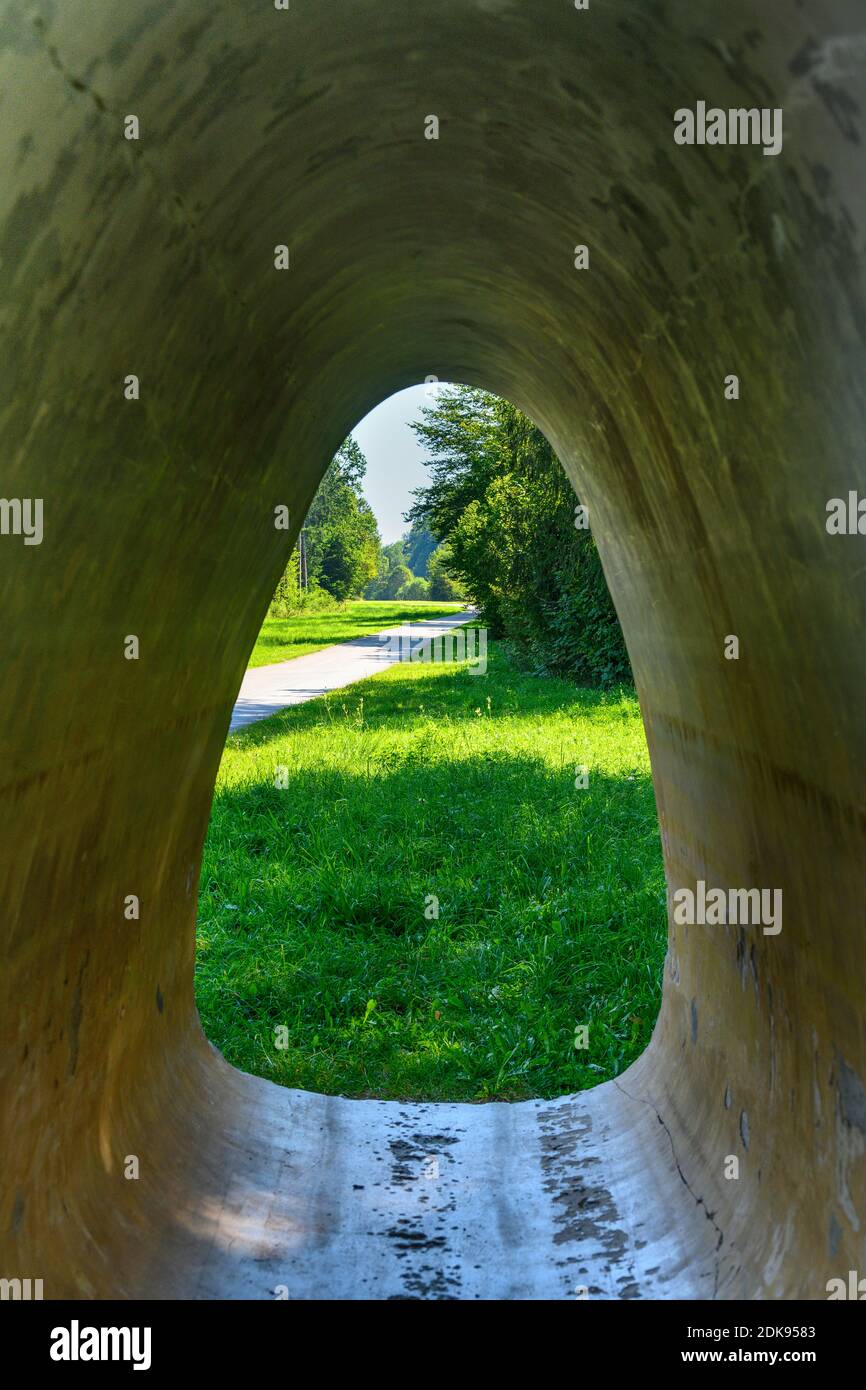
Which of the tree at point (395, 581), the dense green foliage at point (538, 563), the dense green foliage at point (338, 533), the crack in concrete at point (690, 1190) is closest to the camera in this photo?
the crack in concrete at point (690, 1190)

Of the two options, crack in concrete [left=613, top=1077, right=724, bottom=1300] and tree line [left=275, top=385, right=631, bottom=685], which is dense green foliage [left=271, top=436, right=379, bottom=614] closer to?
tree line [left=275, top=385, right=631, bottom=685]

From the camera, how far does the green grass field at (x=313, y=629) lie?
35594 millimetres

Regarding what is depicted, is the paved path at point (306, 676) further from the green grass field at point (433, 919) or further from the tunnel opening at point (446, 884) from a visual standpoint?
the green grass field at point (433, 919)

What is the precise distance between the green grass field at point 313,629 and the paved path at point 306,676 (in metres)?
0.76

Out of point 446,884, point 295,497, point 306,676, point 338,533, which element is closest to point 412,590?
point 338,533

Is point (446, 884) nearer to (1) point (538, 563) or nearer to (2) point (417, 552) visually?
(1) point (538, 563)

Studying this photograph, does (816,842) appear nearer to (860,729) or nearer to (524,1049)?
(860,729)

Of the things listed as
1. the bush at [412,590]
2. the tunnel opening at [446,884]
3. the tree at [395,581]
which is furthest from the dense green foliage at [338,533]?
the tree at [395,581]

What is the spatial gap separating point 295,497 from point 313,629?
42955 millimetres

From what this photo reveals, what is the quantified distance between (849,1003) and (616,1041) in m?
4.00

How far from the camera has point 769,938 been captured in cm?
351

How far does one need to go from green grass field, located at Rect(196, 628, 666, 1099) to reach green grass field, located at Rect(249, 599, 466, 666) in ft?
45.2

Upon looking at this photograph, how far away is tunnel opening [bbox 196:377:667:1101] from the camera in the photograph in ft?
21.7

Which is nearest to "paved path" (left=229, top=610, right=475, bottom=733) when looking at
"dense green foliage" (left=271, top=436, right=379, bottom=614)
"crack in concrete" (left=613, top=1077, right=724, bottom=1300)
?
"crack in concrete" (left=613, top=1077, right=724, bottom=1300)
